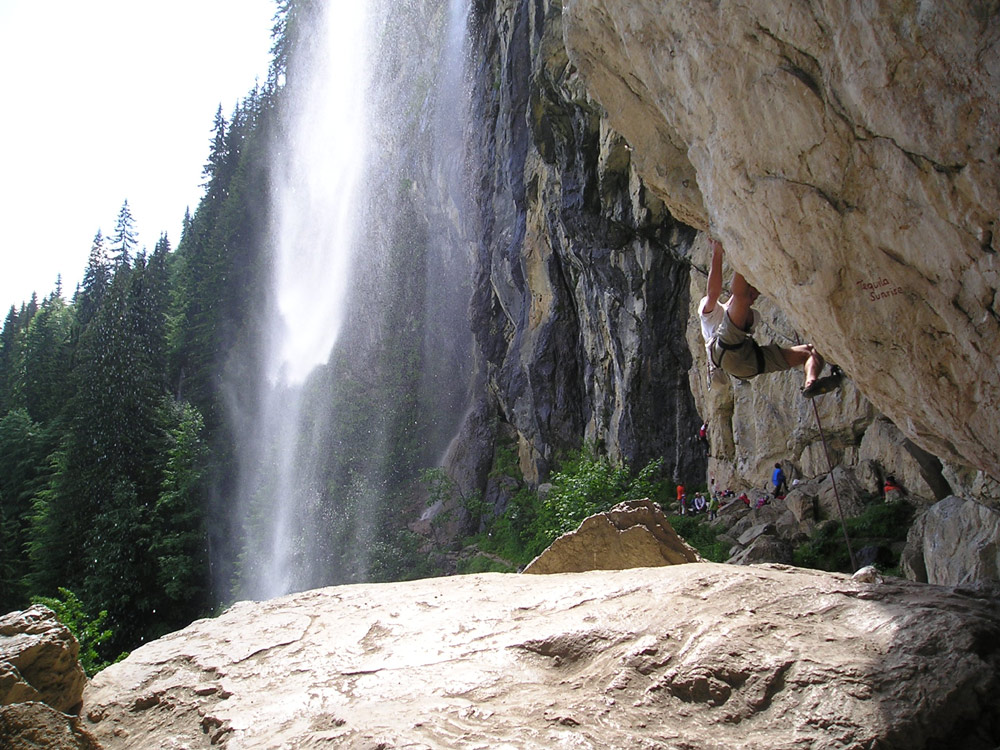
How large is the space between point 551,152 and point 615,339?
16.9ft

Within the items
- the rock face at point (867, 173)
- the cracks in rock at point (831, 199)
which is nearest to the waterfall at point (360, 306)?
the rock face at point (867, 173)

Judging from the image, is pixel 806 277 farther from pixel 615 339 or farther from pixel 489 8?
pixel 489 8

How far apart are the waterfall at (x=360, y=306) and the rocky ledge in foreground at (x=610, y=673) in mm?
21890

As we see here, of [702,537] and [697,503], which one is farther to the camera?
[697,503]

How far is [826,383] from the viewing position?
4883 mm

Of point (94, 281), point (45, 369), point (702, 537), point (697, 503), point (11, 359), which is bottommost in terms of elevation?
point (702, 537)

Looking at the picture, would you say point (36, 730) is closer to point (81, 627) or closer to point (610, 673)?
point (610, 673)

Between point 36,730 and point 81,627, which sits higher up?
point 36,730

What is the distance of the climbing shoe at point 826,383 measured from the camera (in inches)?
189

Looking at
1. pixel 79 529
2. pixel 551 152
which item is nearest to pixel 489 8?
pixel 551 152

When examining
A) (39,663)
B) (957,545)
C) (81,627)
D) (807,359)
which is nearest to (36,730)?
(39,663)

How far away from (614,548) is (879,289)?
3.32 meters

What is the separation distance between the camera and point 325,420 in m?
32.2

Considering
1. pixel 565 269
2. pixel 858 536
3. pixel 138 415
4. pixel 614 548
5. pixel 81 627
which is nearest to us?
pixel 614 548
